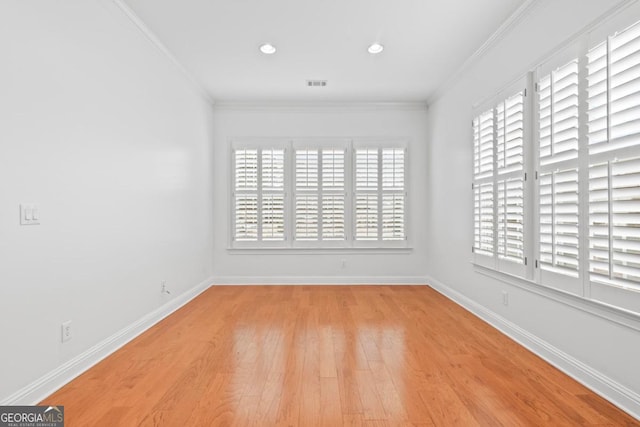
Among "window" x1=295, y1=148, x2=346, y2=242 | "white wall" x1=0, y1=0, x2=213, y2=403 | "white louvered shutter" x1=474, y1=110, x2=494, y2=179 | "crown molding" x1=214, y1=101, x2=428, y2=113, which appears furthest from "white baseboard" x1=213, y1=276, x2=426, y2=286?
"crown molding" x1=214, y1=101, x2=428, y2=113

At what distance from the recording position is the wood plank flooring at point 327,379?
1821mm

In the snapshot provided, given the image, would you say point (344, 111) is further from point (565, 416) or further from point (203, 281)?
point (565, 416)

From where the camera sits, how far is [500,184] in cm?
316

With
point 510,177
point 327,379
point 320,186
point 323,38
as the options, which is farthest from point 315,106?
point 327,379

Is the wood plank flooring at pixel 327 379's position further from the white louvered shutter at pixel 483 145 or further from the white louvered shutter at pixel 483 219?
the white louvered shutter at pixel 483 145

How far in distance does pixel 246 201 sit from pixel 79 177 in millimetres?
2892

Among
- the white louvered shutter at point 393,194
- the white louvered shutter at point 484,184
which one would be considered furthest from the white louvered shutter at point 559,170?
the white louvered shutter at point 393,194

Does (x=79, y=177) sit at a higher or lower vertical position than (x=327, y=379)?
higher

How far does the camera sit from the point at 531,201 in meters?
2.72

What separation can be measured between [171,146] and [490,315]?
3754 mm

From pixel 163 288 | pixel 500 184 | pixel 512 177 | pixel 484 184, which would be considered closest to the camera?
pixel 512 177

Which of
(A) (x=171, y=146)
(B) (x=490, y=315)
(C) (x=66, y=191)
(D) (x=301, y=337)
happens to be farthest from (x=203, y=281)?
(B) (x=490, y=315)

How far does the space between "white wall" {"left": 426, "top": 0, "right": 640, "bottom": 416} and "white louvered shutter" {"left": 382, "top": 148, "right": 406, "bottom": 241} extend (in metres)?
0.42

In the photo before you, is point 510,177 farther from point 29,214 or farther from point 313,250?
point 29,214
